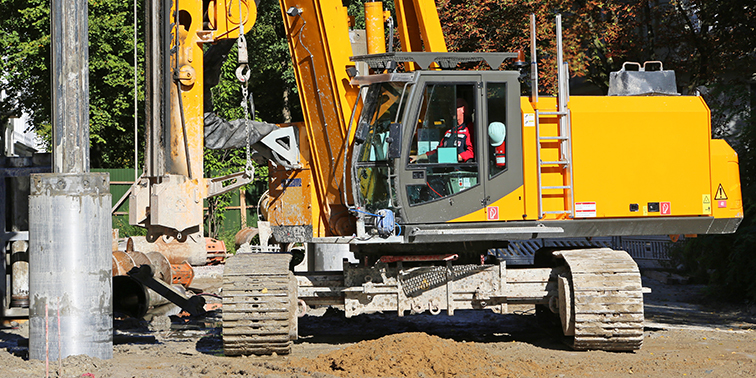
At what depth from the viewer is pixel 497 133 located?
28.1 feet

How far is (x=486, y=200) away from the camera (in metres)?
8.59

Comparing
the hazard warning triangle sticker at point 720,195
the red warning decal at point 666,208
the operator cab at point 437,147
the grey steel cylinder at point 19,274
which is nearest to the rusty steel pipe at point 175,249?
the grey steel cylinder at point 19,274

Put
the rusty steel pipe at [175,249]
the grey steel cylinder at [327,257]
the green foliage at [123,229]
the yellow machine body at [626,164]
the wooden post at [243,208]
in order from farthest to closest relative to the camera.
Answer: the wooden post at [243,208], the green foliage at [123,229], the rusty steel pipe at [175,249], the grey steel cylinder at [327,257], the yellow machine body at [626,164]

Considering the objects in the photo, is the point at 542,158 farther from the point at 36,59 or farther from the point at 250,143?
the point at 36,59

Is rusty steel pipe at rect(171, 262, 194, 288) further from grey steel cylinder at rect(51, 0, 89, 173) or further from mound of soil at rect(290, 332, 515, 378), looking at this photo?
grey steel cylinder at rect(51, 0, 89, 173)

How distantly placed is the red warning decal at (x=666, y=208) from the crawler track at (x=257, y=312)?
395cm

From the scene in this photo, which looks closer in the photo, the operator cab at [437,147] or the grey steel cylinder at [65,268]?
the grey steel cylinder at [65,268]

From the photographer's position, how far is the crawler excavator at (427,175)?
834cm

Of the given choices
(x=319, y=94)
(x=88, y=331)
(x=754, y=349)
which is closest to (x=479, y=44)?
(x=319, y=94)

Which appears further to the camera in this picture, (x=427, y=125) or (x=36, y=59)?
(x=36, y=59)

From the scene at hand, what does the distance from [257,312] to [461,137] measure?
267 centimetres

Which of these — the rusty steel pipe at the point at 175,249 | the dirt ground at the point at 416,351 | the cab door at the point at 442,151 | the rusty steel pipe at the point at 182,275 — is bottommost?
the dirt ground at the point at 416,351

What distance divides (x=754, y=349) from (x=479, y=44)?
7.79 metres

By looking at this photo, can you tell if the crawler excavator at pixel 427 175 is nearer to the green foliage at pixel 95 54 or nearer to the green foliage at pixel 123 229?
the green foliage at pixel 123 229
